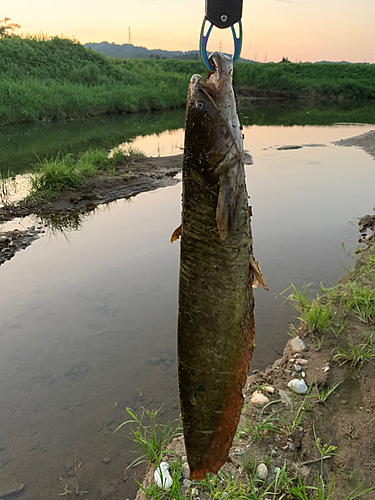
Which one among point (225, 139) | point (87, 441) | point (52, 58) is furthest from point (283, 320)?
point (52, 58)

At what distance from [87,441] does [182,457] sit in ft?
3.32

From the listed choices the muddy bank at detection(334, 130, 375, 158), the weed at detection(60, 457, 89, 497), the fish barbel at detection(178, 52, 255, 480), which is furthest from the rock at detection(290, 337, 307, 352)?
the muddy bank at detection(334, 130, 375, 158)

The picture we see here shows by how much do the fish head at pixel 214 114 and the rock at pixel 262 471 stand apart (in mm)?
2177

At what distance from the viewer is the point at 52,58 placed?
27922 millimetres

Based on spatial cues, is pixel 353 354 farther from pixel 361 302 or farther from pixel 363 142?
pixel 363 142

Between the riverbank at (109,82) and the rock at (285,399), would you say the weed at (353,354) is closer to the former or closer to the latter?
the rock at (285,399)

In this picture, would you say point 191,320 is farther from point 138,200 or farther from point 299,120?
point 299,120

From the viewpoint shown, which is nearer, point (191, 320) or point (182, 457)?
point (191, 320)

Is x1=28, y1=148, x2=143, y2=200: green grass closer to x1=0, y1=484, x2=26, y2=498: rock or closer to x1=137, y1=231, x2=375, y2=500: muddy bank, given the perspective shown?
x1=0, y1=484, x2=26, y2=498: rock

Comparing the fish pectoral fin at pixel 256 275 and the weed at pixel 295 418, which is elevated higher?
the fish pectoral fin at pixel 256 275

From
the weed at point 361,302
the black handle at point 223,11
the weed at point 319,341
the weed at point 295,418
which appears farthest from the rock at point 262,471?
the black handle at point 223,11

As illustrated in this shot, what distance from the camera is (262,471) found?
241 cm

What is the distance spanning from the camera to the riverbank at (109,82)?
19417mm

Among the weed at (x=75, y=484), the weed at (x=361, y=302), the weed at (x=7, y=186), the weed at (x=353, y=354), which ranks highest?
the weed at (x=7, y=186)
